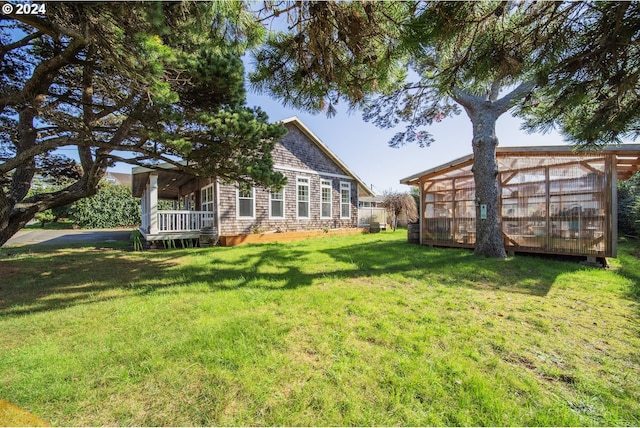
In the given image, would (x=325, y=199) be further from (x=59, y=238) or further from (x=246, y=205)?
(x=59, y=238)

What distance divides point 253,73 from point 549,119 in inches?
140

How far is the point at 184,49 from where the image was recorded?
440cm

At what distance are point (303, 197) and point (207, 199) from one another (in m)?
4.54

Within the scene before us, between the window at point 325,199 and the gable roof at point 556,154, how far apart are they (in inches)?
214

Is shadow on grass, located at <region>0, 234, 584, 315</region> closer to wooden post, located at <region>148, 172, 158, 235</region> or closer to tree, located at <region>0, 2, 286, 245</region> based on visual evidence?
tree, located at <region>0, 2, 286, 245</region>

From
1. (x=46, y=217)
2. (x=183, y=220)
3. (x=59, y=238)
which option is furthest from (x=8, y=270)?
(x=46, y=217)

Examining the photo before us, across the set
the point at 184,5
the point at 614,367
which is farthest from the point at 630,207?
the point at 184,5

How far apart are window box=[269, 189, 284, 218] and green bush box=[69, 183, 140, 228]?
1804cm

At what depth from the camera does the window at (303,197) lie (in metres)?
12.9

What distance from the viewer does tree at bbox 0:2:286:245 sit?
2600 mm

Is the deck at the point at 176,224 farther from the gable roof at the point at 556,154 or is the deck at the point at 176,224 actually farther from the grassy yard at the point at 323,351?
the gable roof at the point at 556,154

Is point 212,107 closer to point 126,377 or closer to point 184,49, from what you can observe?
point 184,49

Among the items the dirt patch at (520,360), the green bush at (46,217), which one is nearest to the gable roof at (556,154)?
the dirt patch at (520,360)

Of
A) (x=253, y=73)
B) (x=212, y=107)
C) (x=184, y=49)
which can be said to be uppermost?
(x=184, y=49)
